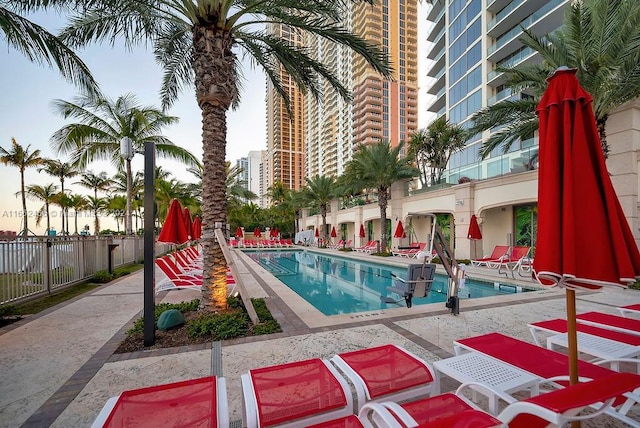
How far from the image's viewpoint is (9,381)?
323cm

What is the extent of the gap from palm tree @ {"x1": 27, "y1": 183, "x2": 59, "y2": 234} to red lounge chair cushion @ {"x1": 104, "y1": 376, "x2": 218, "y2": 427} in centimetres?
4988

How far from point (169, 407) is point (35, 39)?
6.65 metres

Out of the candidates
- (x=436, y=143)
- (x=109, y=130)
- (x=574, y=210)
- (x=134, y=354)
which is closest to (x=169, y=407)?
(x=134, y=354)

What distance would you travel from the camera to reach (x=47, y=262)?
7.21m

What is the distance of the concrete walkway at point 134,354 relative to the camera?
112 inches

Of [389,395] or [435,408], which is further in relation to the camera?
[389,395]

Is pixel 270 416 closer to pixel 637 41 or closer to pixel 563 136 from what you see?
pixel 563 136

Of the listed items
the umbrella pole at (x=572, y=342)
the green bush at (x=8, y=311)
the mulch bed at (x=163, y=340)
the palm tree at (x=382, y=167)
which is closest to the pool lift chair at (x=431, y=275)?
the umbrella pole at (x=572, y=342)

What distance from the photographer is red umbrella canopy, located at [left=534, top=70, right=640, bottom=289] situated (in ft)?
5.94

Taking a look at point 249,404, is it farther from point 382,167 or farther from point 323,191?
point 323,191

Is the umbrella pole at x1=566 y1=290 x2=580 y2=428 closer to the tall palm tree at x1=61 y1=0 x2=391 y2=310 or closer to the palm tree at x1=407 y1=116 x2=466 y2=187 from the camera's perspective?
the tall palm tree at x1=61 y1=0 x2=391 y2=310

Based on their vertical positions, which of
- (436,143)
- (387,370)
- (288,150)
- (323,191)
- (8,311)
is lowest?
(8,311)

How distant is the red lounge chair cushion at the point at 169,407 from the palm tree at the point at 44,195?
49.9 metres

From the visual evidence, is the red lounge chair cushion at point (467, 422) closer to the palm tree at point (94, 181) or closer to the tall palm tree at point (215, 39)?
the tall palm tree at point (215, 39)
